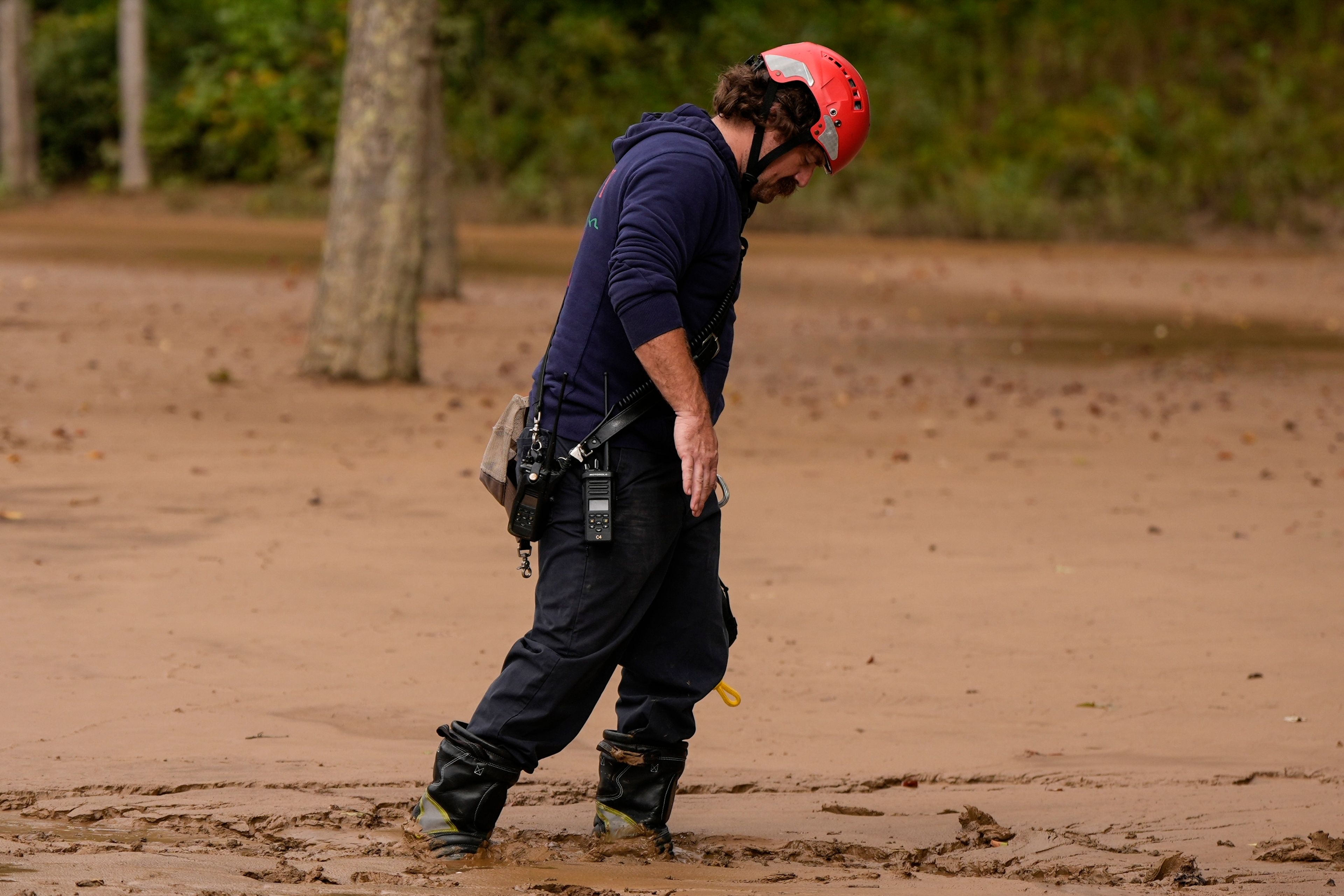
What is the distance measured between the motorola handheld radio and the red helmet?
0.87 meters

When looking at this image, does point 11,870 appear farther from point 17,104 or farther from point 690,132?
point 17,104

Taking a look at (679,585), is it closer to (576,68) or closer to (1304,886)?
(1304,886)

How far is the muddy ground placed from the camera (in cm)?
393

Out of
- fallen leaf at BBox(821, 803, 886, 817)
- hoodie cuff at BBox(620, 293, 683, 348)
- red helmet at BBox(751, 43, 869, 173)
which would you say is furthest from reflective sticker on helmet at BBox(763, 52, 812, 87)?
fallen leaf at BBox(821, 803, 886, 817)

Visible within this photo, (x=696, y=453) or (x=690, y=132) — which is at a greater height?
(x=690, y=132)

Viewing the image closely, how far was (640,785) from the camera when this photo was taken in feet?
13.1

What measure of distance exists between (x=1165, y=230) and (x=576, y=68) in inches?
546

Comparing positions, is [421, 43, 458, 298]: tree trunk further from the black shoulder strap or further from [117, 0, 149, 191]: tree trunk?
[117, 0, 149, 191]: tree trunk

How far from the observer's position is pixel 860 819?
4293 millimetres

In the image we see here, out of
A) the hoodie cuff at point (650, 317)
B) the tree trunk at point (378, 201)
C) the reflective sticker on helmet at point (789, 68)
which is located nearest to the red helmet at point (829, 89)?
the reflective sticker on helmet at point (789, 68)

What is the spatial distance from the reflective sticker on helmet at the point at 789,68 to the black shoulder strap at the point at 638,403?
42 centimetres

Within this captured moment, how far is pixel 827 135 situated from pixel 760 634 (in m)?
2.78

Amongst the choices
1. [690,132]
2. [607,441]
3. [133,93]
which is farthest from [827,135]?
[133,93]

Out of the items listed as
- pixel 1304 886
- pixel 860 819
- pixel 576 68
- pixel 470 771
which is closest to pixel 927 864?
pixel 860 819
